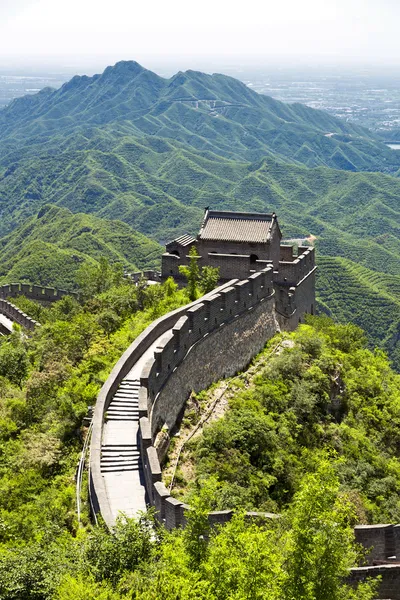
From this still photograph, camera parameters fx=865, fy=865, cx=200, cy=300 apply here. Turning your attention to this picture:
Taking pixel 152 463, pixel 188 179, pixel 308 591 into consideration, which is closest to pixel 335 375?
pixel 152 463

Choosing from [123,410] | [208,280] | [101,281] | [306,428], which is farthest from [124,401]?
[101,281]

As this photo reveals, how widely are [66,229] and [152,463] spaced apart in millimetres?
105445

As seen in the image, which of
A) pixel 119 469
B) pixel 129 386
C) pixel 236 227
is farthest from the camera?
pixel 236 227

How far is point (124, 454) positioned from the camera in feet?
59.4

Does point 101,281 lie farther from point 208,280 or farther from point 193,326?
point 193,326

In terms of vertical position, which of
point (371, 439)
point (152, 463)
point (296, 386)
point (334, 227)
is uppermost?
point (152, 463)

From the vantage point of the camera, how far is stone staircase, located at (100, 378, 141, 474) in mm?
17859

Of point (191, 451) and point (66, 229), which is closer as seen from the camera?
point (191, 451)

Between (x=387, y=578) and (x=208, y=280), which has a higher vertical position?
(x=208, y=280)

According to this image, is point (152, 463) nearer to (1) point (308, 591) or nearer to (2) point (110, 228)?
(1) point (308, 591)

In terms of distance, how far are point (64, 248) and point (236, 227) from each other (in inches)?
2872

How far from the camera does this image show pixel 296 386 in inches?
1022

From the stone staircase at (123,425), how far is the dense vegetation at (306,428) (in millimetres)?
1585

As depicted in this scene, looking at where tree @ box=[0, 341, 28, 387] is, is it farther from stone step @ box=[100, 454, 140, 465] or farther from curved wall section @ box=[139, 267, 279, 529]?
stone step @ box=[100, 454, 140, 465]
